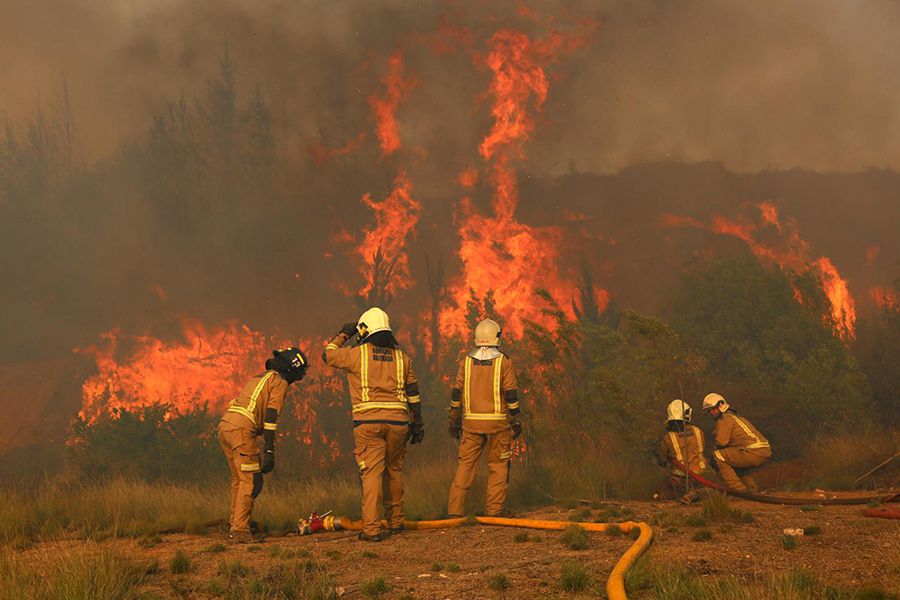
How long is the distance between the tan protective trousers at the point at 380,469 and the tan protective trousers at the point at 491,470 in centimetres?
96

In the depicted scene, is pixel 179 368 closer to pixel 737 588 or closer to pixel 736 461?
pixel 736 461

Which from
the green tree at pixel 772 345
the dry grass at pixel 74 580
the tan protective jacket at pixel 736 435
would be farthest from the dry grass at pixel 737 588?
the green tree at pixel 772 345

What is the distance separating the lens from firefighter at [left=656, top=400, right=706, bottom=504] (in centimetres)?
1234

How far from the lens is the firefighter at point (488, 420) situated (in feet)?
33.5

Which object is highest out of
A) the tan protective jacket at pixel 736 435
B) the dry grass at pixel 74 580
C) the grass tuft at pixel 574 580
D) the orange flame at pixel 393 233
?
the orange flame at pixel 393 233

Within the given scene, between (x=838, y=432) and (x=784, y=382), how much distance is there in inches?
216

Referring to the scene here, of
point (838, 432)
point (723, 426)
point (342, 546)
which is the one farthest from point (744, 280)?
point (342, 546)

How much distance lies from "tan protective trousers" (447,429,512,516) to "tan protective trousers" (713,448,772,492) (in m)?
4.63

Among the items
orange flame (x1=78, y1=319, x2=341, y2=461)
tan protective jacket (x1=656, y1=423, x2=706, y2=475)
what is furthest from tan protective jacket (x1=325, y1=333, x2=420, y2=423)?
orange flame (x1=78, y1=319, x2=341, y2=461)

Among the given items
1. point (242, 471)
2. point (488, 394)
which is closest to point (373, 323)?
point (488, 394)

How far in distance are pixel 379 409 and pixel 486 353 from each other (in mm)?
1934

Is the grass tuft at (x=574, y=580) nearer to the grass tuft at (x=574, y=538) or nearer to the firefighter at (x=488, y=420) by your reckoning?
the grass tuft at (x=574, y=538)

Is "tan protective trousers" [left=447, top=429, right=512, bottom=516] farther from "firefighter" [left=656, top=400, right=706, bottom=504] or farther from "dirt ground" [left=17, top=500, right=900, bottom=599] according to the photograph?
"firefighter" [left=656, top=400, right=706, bottom=504]

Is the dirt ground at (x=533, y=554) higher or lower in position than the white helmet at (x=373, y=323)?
lower
